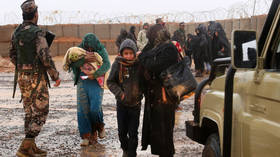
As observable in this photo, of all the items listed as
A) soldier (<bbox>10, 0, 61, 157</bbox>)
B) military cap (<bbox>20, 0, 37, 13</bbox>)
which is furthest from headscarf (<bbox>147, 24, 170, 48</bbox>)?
military cap (<bbox>20, 0, 37, 13</bbox>)

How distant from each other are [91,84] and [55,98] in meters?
5.66

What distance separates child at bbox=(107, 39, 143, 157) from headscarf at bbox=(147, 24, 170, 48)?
302 mm

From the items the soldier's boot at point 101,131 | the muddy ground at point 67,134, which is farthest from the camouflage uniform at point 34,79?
the soldier's boot at point 101,131

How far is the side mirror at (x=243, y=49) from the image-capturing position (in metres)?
2.61

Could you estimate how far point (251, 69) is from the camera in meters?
2.79

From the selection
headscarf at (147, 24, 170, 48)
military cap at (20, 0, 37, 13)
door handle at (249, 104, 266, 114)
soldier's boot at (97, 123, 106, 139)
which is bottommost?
soldier's boot at (97, 123, 106, 139)

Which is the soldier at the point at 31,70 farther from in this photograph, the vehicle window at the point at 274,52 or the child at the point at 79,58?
the vehicle window at the point at 274,52

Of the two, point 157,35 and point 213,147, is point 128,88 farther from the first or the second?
point 213,147

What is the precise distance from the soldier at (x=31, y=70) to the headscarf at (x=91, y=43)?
2.69 ft

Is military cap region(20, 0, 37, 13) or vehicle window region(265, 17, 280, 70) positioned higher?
military cap region(20, 0, 37, 13)

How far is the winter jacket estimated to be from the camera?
4.91m

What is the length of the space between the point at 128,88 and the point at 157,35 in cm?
70

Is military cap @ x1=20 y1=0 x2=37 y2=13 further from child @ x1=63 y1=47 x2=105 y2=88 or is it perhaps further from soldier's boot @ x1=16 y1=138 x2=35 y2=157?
soldier's boot @ x1=16 y1=138 x2=35 y2=157

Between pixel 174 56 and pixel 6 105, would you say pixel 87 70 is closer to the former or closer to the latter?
pixel 174 56
